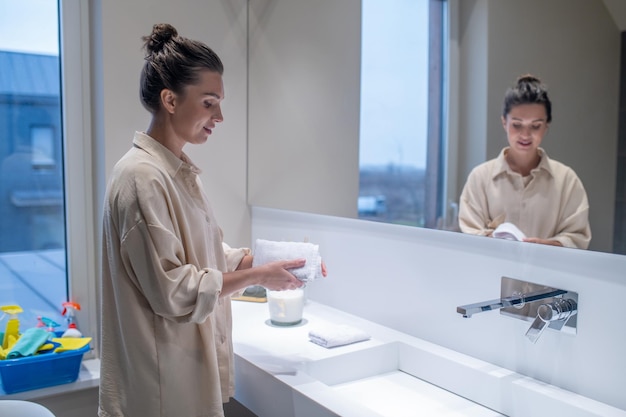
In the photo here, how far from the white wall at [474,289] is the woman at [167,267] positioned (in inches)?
19.3

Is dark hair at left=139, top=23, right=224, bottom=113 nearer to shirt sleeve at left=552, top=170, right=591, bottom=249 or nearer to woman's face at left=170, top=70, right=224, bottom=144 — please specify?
woman's face at left=170, top=70, right=224, bottom=144

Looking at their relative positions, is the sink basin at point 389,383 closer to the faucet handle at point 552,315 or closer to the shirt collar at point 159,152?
the faucet handle at point 552,315

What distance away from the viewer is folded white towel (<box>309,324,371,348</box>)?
1673mm

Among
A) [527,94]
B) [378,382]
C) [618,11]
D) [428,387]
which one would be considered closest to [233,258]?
[378,382]

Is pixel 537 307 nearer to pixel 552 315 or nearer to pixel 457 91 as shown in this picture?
pixel 552 315

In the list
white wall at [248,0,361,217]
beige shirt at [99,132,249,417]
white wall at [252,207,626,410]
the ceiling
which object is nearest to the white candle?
white wall at [252,207,626,410]

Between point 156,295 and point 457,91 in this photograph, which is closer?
point 156,295

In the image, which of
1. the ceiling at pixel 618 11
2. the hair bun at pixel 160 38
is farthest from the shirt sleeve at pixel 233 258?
the ceiling at pixel 618 11

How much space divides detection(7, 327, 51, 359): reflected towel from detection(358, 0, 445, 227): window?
1.17 m

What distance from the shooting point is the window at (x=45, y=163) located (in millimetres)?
2031

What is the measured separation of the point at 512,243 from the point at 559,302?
0.64 feet

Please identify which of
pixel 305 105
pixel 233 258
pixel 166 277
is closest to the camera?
pixel 166 277

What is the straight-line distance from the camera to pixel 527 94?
1.40m

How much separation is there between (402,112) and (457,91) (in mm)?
232
